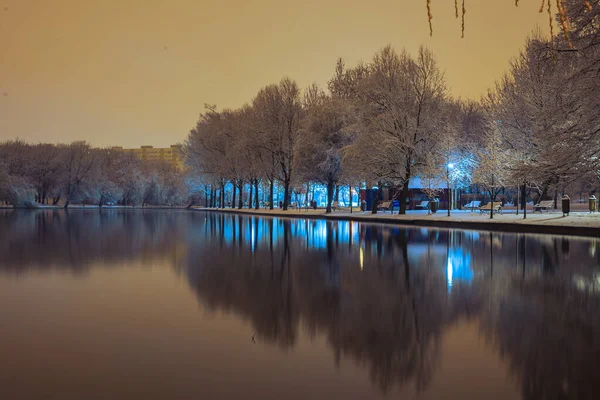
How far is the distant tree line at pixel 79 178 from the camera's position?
3351 inches

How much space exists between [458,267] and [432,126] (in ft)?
88.0

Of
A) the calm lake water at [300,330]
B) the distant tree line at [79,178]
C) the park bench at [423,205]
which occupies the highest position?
the distant tree line at [79,178]

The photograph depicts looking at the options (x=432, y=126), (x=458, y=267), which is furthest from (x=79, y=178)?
(x=458, y=267)

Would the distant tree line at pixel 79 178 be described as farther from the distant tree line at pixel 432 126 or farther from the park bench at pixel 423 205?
the park bench at pixel 423 205

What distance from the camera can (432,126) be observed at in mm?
37188

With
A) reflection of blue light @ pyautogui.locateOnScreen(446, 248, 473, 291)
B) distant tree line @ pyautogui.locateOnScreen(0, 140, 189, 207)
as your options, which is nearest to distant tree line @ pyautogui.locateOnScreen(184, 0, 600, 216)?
reflection of blue light @ pyautogui.locateOnScreen(446, 248, 473, 291)

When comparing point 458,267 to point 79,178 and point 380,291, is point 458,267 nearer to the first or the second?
point 380,291

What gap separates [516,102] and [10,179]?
74.5m

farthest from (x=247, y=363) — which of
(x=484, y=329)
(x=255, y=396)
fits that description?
(x=484, y=329)

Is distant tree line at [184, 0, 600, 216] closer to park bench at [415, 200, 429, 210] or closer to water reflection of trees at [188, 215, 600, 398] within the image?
park bench at [415, 200, 429, 210]

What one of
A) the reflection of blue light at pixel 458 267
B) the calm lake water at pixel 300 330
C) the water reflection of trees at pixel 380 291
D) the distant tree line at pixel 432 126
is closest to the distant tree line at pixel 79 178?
the distant tree line at pixel 432 126

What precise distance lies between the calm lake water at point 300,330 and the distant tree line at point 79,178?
271 feet

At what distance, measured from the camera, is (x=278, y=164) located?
56.1 m

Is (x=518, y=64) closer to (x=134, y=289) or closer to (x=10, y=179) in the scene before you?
(x=134, y=289)
